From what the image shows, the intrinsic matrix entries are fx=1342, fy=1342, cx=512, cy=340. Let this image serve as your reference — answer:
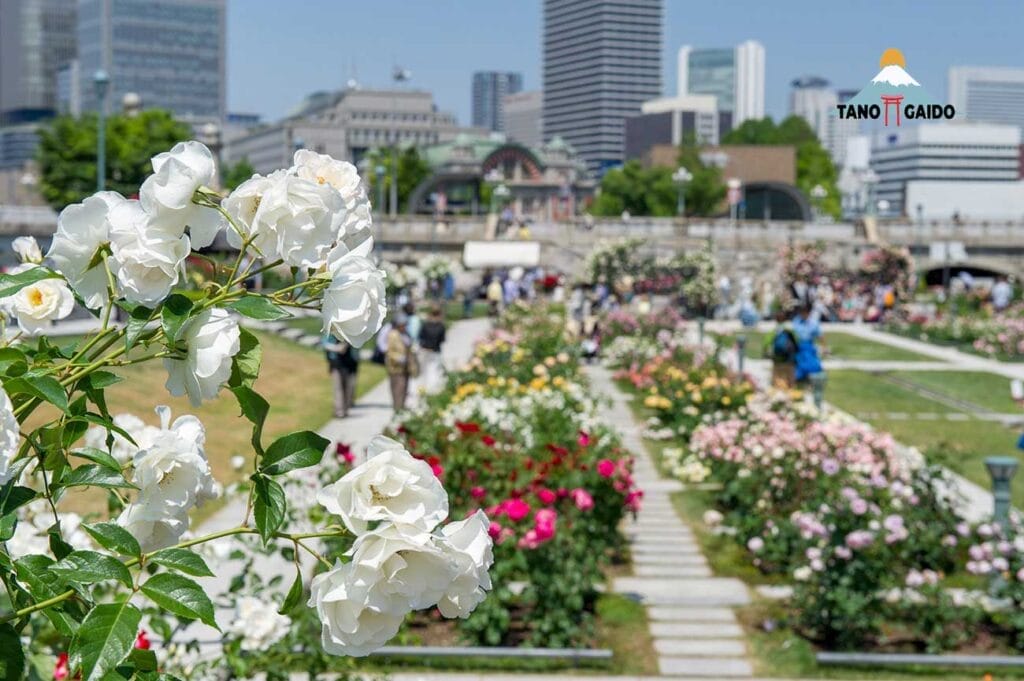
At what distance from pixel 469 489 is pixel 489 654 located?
198cm

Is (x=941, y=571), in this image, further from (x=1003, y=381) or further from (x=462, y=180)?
(x=462, y=180)

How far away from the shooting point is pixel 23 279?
7.52 ft

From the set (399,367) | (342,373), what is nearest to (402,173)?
(342,373)

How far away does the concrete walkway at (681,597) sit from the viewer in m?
7.77

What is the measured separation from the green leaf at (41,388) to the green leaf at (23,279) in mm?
191

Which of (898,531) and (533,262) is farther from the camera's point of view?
(533,262)

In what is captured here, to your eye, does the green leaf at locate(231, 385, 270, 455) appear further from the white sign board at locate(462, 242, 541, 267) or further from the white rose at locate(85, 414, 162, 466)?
the white sign board at locate(462, 242, 541, 267)

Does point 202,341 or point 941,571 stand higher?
point 202,341

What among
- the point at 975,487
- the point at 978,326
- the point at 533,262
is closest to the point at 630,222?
the point at 533,262

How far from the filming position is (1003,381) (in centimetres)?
2480

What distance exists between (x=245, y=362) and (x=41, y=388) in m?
0.33

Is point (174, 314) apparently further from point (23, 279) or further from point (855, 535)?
point (855, 535)

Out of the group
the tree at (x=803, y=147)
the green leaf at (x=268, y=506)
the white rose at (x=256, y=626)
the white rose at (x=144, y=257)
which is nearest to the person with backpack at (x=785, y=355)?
the white rose at (x=256, y=626)

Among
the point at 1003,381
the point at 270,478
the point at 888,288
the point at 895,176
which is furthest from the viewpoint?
the point at 895,176
